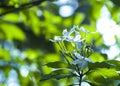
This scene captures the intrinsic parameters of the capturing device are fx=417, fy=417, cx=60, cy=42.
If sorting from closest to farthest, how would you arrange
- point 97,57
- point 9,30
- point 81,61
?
1. point 81,61
2. point 97,57
3. point 9,30

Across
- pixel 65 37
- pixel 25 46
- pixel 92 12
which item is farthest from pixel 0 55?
pixel 65 37

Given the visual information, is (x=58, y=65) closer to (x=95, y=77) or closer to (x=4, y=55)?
(x=95, y=77)

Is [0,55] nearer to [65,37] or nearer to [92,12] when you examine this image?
[92,12]

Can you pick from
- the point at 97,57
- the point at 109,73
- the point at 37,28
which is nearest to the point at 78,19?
the point at 37,28

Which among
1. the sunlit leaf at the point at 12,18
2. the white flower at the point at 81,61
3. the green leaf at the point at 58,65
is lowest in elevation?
the white flower at the point at 81,61

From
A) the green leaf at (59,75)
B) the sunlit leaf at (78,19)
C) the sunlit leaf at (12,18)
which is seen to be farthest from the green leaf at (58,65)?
the sunlit leaf at (78,19)

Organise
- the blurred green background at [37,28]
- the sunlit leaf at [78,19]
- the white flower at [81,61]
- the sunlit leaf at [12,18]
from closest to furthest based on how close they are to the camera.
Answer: the white flower at [81,61]
the blurred green background at [37,28]
the sunlit leaf at [12,18]
the sunlit leaf at [78,19]

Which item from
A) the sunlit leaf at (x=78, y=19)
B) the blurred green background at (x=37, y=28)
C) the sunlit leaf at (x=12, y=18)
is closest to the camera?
the blurred green background at (x=37, y=28)

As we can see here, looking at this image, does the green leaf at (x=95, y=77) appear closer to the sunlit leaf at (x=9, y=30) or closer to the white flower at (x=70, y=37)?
the white flower at (x=70, y=37)

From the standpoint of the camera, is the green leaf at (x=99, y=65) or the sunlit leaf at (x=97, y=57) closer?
the green leaf at (x=99, y=65)
